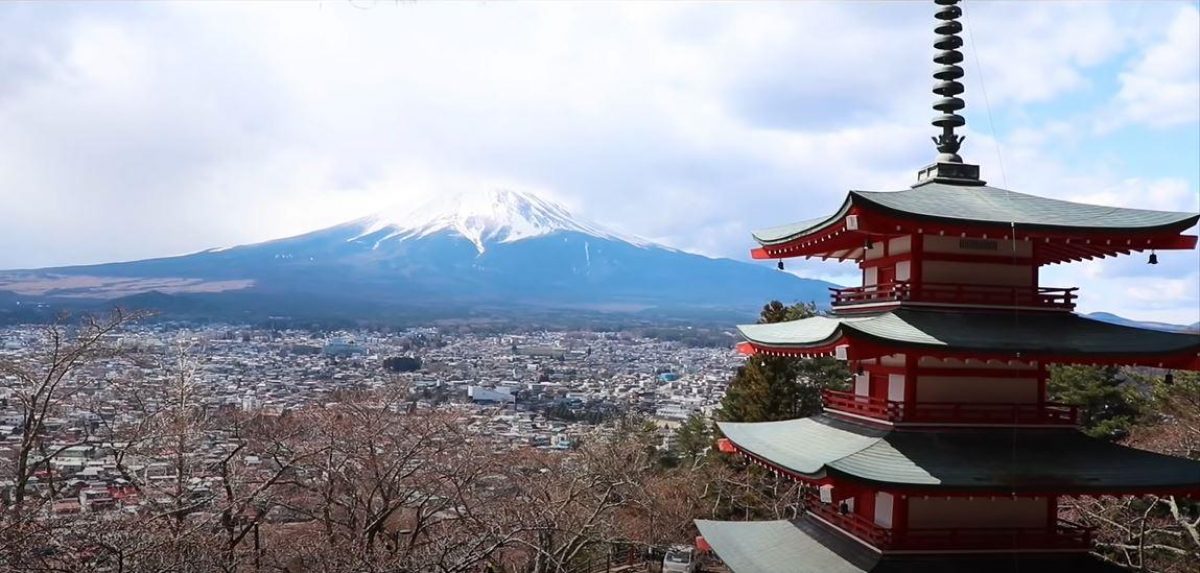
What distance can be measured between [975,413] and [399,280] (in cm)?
13828

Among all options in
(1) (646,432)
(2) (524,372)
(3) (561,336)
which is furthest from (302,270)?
(1) (646,432)

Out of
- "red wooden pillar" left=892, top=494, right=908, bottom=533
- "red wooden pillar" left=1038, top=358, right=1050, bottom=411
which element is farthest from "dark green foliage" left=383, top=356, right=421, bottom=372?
"red wooden pillar" left=1038, top=358, right=1050, bottom=411

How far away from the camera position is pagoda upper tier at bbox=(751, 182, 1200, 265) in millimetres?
8844

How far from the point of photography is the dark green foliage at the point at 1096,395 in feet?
85.1

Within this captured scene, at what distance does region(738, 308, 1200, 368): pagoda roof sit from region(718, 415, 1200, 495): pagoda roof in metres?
1.11

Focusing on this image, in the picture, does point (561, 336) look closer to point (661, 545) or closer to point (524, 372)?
point (524, 372)

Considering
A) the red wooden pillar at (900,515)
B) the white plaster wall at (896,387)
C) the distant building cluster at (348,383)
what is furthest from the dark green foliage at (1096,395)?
the red wooden pillar at (900,515)

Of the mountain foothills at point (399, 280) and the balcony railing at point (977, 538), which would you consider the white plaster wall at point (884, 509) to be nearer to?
the balcony railing at point (977, 538)

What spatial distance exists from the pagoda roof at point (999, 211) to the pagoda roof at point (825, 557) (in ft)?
11.9

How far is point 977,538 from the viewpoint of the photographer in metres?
9.09

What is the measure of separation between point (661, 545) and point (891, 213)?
17.5 metres

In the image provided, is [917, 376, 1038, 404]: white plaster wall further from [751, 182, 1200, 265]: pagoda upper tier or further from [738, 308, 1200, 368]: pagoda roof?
[751, 182, 1200, 265]: pagoda upper tier

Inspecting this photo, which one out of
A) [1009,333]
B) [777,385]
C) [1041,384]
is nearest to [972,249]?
[1009,333]

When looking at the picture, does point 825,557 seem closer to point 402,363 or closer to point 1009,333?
point 1009,333
